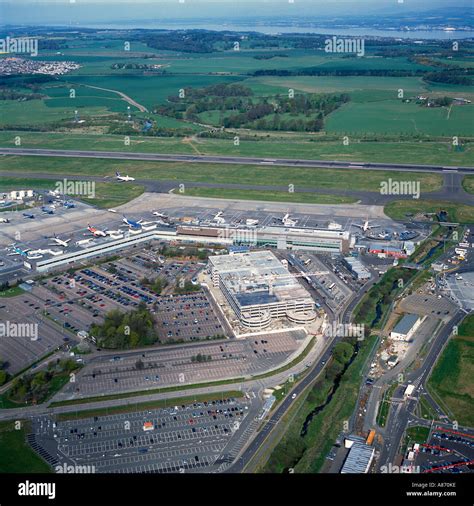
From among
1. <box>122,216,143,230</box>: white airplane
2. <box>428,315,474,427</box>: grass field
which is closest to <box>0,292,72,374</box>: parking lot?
<box>122,216,143,230</box>: white airplane

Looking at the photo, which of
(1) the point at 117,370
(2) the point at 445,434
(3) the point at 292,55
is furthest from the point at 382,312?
(3) the point at 292,55

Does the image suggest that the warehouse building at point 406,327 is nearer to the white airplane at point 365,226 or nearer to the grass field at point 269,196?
the white airplane at point 365,226

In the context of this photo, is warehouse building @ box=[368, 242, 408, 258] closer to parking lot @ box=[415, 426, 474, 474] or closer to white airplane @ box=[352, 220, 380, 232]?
white airplane @ box=[352, 220, 380, 232]

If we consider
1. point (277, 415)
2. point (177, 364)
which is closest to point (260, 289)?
point (177, 364)

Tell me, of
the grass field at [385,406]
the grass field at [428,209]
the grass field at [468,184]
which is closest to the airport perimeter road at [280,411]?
the grass field at [385,406]
